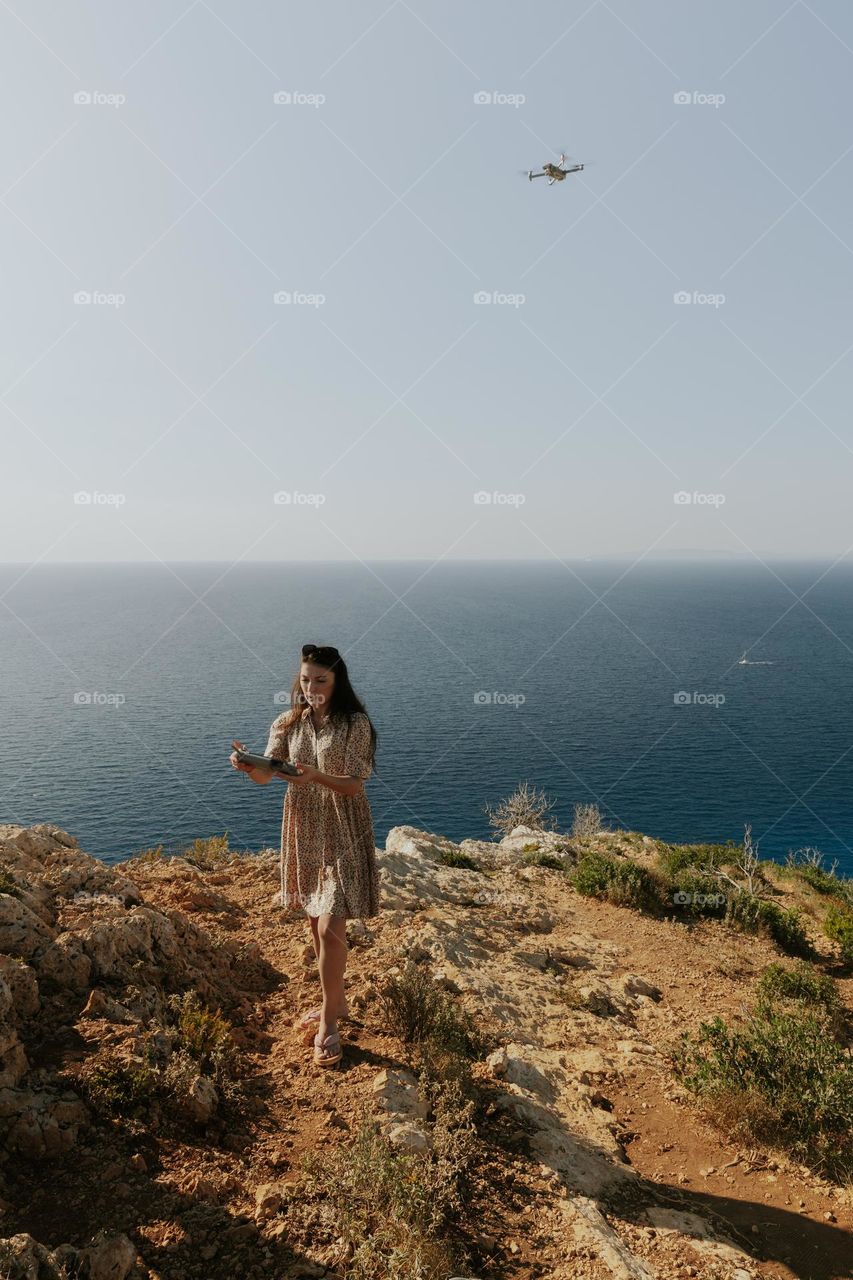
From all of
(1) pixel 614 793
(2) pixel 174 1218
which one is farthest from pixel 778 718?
(2) pixel 174 1218

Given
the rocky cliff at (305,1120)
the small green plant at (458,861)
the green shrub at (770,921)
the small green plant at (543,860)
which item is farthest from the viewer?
the small green plant at (543,860)

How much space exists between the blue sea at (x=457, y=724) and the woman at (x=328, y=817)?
3343 centimetres

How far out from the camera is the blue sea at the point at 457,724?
4538 cm

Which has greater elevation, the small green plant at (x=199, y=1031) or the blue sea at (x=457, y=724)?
the blue sea at (x=457, y=724)

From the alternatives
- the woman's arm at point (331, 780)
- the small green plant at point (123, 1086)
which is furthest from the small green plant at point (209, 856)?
the woman's arm at point (331, 780)

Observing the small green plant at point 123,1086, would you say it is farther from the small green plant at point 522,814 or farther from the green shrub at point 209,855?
the small green plant at point 522,814

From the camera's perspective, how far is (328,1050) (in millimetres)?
5207

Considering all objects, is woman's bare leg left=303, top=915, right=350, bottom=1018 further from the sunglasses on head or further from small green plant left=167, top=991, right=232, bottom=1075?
the sunglasses on head

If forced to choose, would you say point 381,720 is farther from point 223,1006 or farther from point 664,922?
point 223,1006

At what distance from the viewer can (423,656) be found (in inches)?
3797

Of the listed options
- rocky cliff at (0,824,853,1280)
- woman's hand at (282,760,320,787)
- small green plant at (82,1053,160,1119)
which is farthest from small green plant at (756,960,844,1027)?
small green plant at (82,1053,160,1119)

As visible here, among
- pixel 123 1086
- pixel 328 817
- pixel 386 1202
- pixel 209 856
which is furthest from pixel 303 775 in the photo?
pixel 209 856

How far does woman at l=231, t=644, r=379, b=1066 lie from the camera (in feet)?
16.5

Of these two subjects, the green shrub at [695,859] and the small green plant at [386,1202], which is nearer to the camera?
the small green plant at [386,1202]
